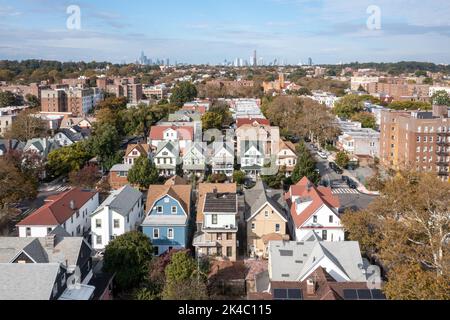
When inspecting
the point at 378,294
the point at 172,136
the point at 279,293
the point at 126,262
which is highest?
the point at 172,136

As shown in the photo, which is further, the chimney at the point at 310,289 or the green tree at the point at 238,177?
the green tree at the point at 238,177

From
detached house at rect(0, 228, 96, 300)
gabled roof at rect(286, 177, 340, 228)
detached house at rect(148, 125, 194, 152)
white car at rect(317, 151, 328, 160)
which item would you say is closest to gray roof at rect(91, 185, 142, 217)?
detached house at rect(0, 228, 96, 300)

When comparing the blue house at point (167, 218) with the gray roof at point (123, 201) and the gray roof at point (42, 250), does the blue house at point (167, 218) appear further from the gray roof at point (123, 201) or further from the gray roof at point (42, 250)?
the gray roof at point (42, 250)

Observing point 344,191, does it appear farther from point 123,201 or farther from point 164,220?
point 123,201

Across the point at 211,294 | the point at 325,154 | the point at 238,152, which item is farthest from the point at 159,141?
the point at 211,294

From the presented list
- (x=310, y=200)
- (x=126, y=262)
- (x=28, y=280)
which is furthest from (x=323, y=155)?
(x=28, y=280)

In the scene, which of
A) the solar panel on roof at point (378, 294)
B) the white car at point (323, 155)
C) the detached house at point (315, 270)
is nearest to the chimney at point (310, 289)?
the detached house at point (315, 270)

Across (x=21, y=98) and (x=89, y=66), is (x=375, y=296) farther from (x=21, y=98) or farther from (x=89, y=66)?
(x=89, y=66)

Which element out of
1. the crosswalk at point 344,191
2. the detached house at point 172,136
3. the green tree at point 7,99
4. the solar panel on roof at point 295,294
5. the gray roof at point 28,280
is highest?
the green tree at point 7,99
